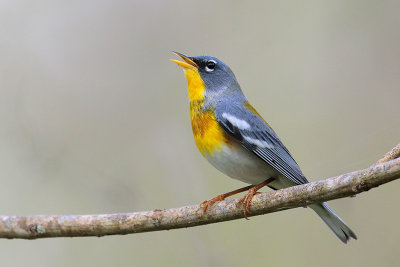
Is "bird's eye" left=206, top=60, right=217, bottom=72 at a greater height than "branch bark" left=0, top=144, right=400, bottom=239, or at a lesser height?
greater

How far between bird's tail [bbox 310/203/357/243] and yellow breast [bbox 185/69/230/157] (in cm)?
102

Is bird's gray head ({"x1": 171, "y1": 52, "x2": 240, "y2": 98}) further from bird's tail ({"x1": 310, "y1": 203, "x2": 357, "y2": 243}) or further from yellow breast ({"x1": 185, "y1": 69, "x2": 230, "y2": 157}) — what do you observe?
bird's tail ({"x1": 310, "y1": 203, "x2": 357, "y2": 243})

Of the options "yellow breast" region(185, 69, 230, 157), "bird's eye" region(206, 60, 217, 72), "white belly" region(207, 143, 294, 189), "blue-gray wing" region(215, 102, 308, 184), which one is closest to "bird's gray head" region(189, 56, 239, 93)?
"bird's eye" region(206, 60, 217, 72)

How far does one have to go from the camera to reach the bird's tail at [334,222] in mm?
4301

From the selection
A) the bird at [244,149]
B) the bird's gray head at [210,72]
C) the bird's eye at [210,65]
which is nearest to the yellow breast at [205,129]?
the bird at [244,149]

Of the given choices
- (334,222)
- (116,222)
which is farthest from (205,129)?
(334,222)

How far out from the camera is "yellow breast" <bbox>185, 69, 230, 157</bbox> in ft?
14.6

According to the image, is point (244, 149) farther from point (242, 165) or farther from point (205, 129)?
point (205, 129)

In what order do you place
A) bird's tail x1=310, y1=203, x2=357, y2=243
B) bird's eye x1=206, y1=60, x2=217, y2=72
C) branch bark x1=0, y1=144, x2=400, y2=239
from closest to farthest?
branch bark x1=0, y1=144, x2=400, y2=239 → bird's tail x1=310, y1=203, x2=357, y2=243 → bird's eye x1=206, y1=60, x2=217, y2=72

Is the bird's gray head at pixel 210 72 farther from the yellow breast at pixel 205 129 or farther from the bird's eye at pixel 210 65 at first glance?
the yellow breast at pixel 205 129

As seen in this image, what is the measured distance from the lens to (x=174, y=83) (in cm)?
742

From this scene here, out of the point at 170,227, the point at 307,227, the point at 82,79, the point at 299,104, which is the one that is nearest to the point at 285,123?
the point at 299,104

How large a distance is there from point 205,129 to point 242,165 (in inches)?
19.0

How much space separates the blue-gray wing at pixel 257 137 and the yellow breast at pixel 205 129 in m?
0.07
